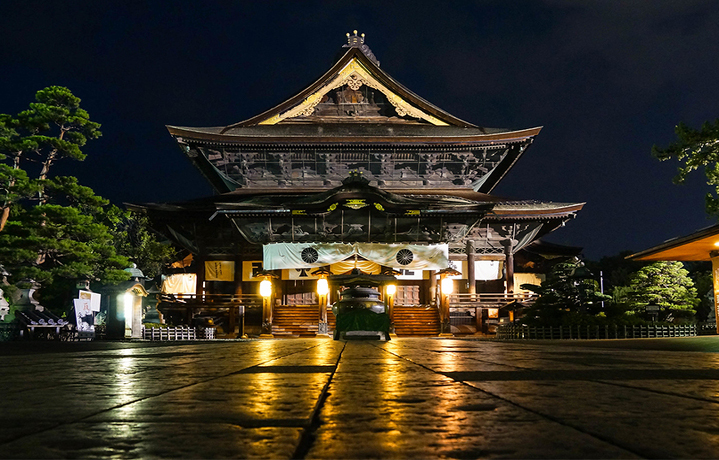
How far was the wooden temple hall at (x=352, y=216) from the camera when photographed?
2242 cm

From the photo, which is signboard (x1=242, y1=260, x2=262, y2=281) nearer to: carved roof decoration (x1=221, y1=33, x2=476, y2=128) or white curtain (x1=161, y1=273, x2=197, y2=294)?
white curtain (x1=161, y1=273, x2=197, y2=294)

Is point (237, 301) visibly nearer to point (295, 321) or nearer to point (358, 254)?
point (295, 321)

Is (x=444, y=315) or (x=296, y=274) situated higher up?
(x=296, y=274)

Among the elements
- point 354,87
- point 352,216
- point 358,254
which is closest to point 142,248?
point 352,216

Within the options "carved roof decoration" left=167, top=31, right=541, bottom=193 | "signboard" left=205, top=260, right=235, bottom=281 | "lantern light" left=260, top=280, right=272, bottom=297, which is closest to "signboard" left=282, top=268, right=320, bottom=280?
"signboard" left=205, top=260, right=235, bottom=281

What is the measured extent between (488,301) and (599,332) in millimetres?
8804

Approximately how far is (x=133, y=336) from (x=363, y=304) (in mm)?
6319

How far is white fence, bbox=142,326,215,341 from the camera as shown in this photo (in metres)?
16.5

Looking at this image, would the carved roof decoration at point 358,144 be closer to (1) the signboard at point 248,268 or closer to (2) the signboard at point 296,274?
(1) the signboard at point 248,268

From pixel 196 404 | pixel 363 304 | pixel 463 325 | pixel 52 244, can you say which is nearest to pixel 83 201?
pixel 52 244

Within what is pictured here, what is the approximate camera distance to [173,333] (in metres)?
17.3

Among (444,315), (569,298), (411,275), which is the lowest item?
(444,315)

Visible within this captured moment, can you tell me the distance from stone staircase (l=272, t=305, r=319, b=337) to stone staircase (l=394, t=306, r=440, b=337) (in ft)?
10.7

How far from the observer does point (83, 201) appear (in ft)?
70.8
